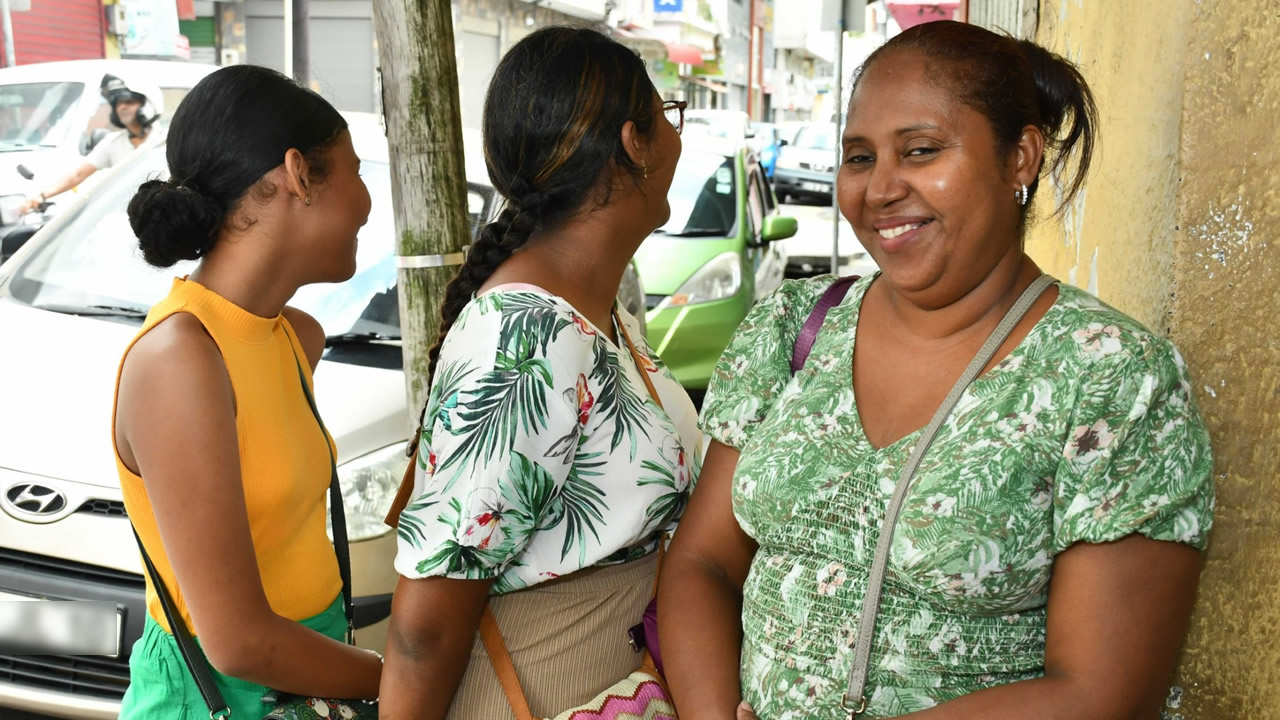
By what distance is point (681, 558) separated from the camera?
199 cm

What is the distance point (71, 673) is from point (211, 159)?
2.14 metres

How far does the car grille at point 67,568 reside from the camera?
347 cm

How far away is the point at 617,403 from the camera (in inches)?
78.5

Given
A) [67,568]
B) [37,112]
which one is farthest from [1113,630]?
[37,112]

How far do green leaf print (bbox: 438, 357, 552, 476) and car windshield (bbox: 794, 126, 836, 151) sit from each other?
1057 inches

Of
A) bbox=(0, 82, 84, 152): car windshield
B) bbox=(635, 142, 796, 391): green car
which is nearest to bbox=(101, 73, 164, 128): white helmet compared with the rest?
bbox=(0, 82, 84, 152): car windshield

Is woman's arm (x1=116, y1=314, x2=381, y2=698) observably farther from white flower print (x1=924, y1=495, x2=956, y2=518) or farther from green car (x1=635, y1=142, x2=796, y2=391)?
green car (x1=635, y1=142, x2=796, y2=391)

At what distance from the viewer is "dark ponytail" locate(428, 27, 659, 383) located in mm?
2072

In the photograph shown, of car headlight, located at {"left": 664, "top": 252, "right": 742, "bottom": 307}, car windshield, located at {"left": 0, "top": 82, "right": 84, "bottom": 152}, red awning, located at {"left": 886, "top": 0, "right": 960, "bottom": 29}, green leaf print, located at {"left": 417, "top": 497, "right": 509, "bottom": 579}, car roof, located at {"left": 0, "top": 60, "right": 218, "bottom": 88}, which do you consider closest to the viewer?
green leaf print, located at {"left": 417, "top": 497, "right": 509, "bottom": 579}

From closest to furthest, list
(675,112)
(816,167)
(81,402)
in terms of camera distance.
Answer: (675,112) < (81,402) < (816,167)

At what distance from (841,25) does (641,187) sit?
9411 mm

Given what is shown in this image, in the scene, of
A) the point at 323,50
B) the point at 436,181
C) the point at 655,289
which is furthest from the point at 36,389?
the point at 323,50

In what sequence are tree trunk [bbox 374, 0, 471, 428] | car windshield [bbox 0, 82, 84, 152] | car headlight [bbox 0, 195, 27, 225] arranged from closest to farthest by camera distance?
tree trunk [bbox 374, 0, 471, 428] < car headlight [bbox 0, 195, 27, 225] < car windshield [bbox 0, 82, 84, 152]

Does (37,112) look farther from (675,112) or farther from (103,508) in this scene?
(675,112)
